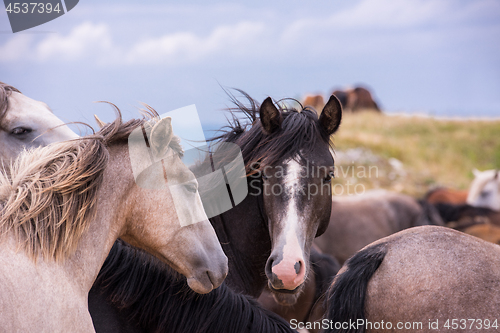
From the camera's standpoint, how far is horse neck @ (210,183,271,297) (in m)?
2.87

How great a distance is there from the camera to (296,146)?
2.66m

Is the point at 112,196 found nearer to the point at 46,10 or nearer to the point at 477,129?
the point at 46,10

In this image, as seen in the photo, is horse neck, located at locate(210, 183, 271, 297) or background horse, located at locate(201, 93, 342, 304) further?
horse neck, located at locate(210, 183, 271, 297)

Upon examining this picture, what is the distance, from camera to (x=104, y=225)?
192 centimetres

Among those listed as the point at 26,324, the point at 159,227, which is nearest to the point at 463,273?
the point at 159,227

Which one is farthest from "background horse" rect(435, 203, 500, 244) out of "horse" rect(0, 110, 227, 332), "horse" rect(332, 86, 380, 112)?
"horse" rect(332, 86, 380, 112)

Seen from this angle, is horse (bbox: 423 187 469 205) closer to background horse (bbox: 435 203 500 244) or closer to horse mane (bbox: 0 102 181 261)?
background horse (bbox: 435 203 500 244)

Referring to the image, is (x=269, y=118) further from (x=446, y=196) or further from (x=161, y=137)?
(x=446, y=196)

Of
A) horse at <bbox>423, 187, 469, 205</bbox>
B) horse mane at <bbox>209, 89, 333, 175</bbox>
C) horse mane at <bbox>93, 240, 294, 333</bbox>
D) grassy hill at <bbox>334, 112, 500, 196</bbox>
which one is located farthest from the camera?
grassy hill at <bbox>334, 112, 500, 196</bbox>

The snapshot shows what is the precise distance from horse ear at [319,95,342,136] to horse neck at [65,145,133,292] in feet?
4.70

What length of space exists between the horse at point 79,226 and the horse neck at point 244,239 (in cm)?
82

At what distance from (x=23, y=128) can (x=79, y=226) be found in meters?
1.38

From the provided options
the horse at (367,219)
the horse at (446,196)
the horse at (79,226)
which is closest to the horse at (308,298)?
the horse at (79,226)

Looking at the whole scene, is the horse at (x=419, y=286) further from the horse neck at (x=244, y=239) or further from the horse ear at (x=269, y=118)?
the horse ear at (x=269, y=118)
